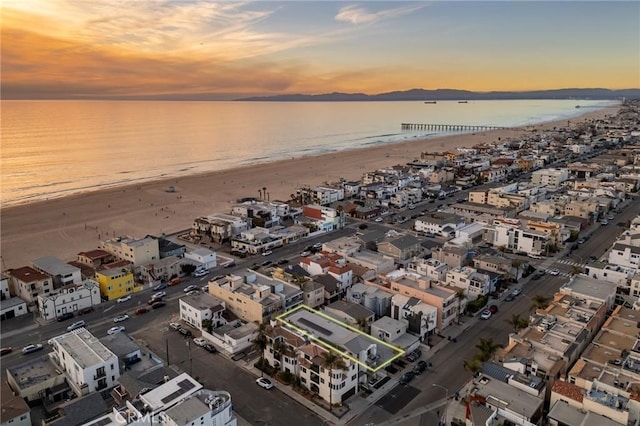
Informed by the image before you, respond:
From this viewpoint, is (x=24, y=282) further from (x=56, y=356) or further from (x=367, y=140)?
(x=367, y=140)

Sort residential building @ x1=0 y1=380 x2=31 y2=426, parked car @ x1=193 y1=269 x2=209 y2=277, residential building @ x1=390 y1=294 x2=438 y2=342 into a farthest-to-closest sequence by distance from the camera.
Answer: parked car @ x1=193 y1=269 x2=209 y2=277
residential building @ x1=390 y1=294 x2=438 y2=342
residential building @ x1=0 y1=380 x2=31 y2=426

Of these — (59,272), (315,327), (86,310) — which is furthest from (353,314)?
(59,272)

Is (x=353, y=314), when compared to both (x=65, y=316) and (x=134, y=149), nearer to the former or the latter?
(x=65, y=316)

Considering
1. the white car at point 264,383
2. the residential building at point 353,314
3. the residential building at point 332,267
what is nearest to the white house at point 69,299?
the residential building at point 332,267

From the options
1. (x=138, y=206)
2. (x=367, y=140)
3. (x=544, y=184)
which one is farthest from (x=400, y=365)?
(x=367, y=140)

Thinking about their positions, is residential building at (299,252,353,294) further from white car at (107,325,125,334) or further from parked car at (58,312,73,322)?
parked car at (58,312,73,322)

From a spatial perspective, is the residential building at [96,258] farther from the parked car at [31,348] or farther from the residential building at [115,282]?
the parked car at [31,348]

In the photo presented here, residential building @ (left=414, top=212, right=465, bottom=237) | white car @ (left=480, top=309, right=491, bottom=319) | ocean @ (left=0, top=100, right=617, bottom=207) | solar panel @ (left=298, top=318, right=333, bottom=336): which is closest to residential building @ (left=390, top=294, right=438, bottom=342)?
white car @ (left=480, top=309, right=491, bottom=319)
